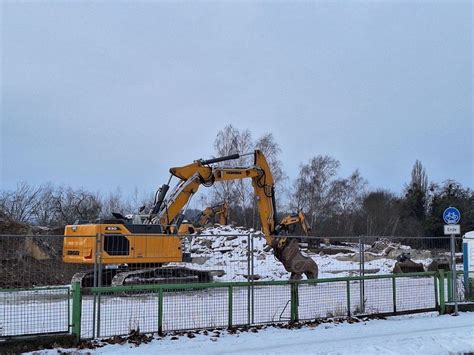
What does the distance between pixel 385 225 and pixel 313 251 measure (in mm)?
46012

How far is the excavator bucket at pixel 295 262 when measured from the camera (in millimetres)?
18000

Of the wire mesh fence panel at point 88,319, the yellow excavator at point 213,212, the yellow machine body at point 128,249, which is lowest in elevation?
the wire mesh fence panel at point 88,319

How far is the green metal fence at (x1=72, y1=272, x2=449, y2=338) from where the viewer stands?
34.8 ft

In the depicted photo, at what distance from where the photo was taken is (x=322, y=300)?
12.8m

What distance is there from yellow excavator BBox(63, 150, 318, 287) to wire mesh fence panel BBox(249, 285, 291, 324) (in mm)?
2010

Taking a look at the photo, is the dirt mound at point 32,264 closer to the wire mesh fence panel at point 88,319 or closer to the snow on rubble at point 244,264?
the wire mesh fence panel at point 88,319

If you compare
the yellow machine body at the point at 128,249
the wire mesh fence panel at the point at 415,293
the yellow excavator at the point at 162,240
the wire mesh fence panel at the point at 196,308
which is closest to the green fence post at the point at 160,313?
the wire mesh fence panel at the point at 196,308

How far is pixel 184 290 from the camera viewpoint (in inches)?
452

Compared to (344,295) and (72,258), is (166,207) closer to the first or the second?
(72,258)

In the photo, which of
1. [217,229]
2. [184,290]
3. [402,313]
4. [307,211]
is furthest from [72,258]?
[307,211]

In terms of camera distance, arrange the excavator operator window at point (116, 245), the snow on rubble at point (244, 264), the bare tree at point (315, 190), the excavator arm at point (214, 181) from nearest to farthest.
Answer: the snow on rubble at point (244, 264) → the excavator operator window at point (116, 245) → the excavator arm at point (214, 181) → the bare tree at point (315, 190)

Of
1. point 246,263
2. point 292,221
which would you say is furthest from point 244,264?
point 292,221

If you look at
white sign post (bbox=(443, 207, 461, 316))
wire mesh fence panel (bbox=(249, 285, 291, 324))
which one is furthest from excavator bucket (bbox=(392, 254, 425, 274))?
wire mesh fence panel (bbox=(249, 285, 291, 324))

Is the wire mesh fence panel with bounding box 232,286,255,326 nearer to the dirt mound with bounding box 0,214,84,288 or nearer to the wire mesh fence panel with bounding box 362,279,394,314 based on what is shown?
the wire mesh fence panel with bounding box 362,279,394,314
